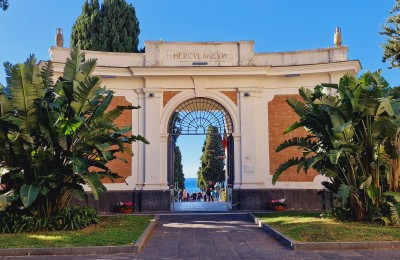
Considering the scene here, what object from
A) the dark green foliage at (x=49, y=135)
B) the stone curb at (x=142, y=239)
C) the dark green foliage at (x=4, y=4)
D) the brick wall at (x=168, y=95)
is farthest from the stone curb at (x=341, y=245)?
the brick wall at (x=168, y=95)

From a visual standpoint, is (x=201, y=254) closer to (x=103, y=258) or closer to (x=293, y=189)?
(x=103, y=258)

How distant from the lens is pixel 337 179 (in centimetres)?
1292

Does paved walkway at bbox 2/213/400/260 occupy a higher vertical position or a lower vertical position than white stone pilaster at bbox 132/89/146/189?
lower

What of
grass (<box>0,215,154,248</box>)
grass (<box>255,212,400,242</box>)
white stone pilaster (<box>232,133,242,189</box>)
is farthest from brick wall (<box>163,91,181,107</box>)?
grass (<box>255,212,400,242</box>)

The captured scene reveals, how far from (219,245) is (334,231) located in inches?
109

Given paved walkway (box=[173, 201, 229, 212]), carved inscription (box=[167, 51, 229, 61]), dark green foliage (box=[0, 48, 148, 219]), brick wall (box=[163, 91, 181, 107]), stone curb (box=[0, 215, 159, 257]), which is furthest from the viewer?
carved inscription (box=[167, 51, 229, 61])

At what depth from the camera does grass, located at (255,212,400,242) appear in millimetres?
9516

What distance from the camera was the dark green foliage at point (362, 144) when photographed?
37.0 feet

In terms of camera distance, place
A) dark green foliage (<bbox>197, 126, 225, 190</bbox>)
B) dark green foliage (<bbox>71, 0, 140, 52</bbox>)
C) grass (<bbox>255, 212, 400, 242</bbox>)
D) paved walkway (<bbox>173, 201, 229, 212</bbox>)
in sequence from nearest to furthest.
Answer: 1. grass (<bbox>255, 212, 400, 242</bbox>)
2. paved walkway (<bbox>173, 201, 229, 212</bbox>)
3. dark green foliage (<bbox>71, 0, 140, 52</bbox>)
4. dark green foliage (<bbox>197, 126, 225, 190</bbox>)

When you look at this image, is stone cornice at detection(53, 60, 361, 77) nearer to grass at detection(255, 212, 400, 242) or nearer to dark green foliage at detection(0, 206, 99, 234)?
grass at detection(255, 212, 400, 242)

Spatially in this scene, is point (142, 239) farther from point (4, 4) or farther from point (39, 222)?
point (4, 4)

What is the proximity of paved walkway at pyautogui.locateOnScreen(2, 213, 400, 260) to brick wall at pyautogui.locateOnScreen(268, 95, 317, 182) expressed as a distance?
4545 mm

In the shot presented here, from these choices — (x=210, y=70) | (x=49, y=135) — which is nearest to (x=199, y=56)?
(x=210, y=70)

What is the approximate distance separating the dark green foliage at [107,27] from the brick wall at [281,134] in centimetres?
1036
